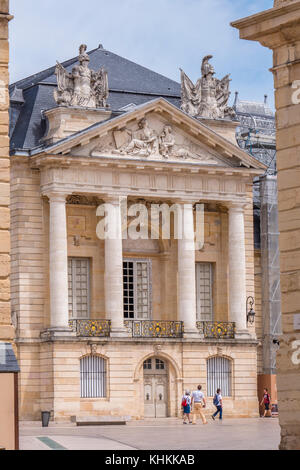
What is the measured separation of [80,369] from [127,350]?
2107 millimetres

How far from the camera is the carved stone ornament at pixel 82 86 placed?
5600 centimetres

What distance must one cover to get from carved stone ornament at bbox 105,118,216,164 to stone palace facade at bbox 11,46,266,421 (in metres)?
0.05

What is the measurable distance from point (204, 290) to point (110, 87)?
9376mm

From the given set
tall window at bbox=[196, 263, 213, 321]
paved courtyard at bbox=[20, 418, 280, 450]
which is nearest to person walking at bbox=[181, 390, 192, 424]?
paved courtyard at bbox=[20, 418, 280, 450]

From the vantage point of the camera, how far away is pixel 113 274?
55.5 meters

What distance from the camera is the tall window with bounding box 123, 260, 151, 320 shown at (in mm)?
57750

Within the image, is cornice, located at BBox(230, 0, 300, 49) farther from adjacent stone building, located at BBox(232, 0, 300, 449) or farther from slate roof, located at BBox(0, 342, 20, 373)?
slate roof, located at BBox(0, 342, 20, 373)

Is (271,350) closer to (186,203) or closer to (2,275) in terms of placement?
(186,203)

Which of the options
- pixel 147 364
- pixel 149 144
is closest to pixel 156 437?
pixel 147 364

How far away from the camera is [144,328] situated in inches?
2239

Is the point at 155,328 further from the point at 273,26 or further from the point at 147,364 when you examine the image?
the point at 273,26
